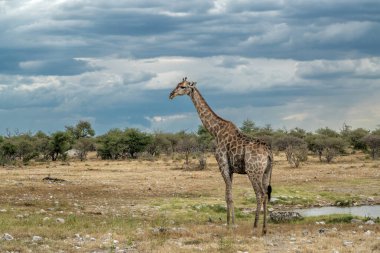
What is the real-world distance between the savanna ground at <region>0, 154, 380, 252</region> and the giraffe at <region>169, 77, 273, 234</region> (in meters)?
1.15

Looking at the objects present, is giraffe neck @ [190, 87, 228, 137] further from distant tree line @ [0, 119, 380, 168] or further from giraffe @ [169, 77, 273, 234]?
distant tree line @ [0, 119, 380, 168]

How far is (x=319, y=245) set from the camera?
14844 mm

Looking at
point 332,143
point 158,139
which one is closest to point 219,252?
point 332,143

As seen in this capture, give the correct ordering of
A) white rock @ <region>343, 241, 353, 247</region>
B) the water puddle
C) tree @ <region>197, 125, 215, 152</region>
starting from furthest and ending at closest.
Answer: tree @ <region>197, 125, 215, 152</region> < the water puddle < white rock @ <region>343, 241, 353, 247</region>

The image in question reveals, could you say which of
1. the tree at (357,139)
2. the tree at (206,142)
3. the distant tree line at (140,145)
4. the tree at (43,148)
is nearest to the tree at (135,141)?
the distant tree line at (140,145)

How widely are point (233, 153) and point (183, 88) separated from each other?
303 cm

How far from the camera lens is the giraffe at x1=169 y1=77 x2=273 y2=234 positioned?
17.7 m

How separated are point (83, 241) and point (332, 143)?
61.0 m

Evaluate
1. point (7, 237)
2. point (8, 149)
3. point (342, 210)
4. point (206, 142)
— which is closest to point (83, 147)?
point (8, 149)

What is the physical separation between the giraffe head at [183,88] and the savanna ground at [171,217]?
13.9 ft

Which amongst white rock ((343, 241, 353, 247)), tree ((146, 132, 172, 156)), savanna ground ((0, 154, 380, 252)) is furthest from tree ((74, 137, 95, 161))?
white rock ((343, 241, 353, 247))

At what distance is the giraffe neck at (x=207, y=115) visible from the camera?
19406 millimetres

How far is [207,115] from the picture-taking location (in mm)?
19750

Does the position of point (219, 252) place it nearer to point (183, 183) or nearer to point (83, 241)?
point (83, 241)
